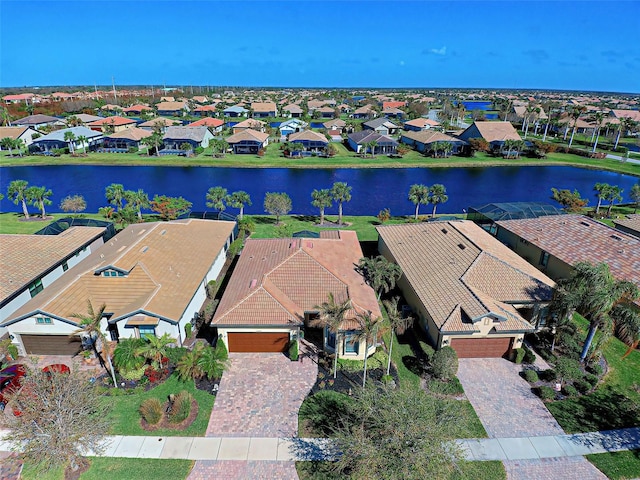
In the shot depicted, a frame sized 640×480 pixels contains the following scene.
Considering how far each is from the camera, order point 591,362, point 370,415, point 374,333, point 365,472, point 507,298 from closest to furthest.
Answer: point 365,472 → point 370,415 → point 374,333 → point 591,362 → point 507,298

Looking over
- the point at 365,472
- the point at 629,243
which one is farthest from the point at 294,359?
the point at 629,243

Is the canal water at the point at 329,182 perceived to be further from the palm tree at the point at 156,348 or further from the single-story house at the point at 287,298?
the palm tree at the point at 156,348

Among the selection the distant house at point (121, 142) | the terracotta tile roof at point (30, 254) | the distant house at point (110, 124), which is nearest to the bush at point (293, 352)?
the terracotta tile roof at point (30, 254)

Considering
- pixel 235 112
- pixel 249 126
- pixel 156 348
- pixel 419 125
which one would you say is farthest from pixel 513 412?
pixel 235 112

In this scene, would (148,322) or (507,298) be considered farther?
(507,298)

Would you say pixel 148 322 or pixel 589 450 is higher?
pixel 148 322

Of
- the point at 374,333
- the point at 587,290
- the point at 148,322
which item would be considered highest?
the point at 587,290

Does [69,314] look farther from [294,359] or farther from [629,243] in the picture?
[629,243]

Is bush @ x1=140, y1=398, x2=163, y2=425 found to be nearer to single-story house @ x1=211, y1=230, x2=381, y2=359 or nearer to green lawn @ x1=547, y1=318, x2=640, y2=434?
single-story house @ x1=211, y1=230, x2=381, y2=359
